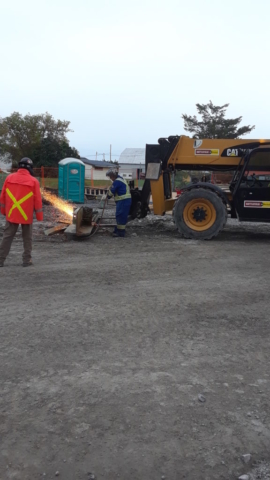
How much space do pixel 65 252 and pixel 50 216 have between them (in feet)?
20.6

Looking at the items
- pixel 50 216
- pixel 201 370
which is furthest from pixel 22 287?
pixel 50 216

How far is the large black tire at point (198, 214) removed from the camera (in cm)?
1033

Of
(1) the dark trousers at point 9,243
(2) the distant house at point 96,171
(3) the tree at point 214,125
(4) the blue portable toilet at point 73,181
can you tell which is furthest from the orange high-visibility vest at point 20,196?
(3) the tree at point 214,125

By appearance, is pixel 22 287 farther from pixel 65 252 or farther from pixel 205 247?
pixel 205 247

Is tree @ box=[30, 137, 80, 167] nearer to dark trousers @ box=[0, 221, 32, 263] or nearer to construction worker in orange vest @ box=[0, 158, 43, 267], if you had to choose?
construction worker in orange vest @ box=[0, 158, 43, 267]

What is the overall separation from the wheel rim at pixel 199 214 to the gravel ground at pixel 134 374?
328cm

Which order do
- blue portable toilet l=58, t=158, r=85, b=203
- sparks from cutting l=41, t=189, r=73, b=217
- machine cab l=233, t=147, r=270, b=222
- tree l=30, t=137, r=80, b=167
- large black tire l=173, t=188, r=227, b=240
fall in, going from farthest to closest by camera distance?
tree l=30, t=137, r=80, b=167 → blue portable toilet l=58, t=158, r=85, b=203 → sparks from cutting l=41, t=189, r=73, b=217 → large black tire l=173, t=188, r=227, b=240 → machine cab l=233, t=147, r=270, b=222

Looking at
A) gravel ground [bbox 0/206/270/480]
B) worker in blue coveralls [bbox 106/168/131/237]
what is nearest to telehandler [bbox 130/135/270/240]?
worker in blue coveralls [bbox 106/168/131/237]

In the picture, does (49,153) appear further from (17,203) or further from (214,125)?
(17,203)

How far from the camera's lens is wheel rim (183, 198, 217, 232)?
1039 cm

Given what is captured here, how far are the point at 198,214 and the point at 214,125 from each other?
34.6 metres

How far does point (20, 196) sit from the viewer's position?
24.6 feet

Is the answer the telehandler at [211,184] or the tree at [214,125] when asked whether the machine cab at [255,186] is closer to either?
the telehandler at [211,184]

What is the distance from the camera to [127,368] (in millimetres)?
3783
